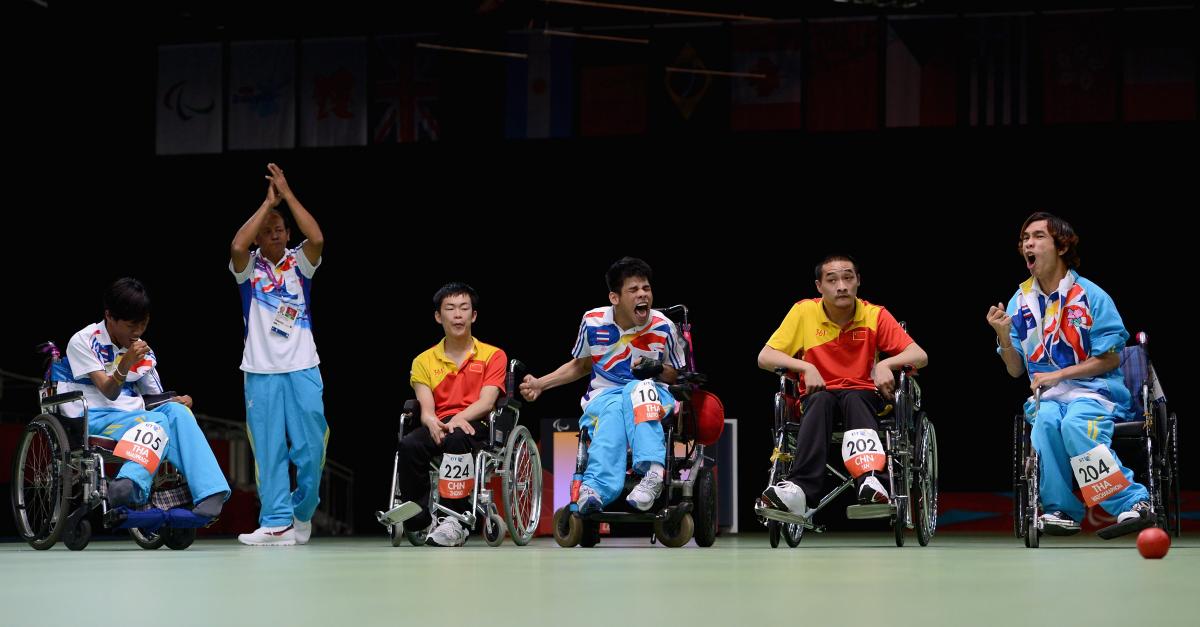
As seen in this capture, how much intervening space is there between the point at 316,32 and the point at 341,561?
340 inches

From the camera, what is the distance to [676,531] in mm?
4957

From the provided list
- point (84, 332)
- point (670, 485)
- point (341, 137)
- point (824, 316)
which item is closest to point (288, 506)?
point (84, 332)

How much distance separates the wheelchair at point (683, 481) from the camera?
4914 mm

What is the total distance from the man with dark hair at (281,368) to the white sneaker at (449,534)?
1.98 ft

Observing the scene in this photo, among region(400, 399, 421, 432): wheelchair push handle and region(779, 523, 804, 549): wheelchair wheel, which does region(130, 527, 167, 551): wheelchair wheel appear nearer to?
region(400, 399, 421, 432): wheelchair push handle

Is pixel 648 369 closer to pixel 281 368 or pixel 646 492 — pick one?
pixel 646 492

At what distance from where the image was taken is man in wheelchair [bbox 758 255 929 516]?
4574mm

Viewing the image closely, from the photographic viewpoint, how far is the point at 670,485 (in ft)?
16.0

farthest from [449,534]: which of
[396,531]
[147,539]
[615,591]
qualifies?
[615,591]

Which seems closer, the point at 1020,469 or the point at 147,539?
the point at 1020,469

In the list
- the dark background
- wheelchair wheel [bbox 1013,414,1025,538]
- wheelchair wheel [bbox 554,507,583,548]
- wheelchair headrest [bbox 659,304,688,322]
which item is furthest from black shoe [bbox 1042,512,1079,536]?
the dark background

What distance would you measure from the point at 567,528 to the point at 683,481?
0.43m

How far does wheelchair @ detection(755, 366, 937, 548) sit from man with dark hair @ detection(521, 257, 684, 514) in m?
0.39

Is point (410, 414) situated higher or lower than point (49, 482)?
higher
